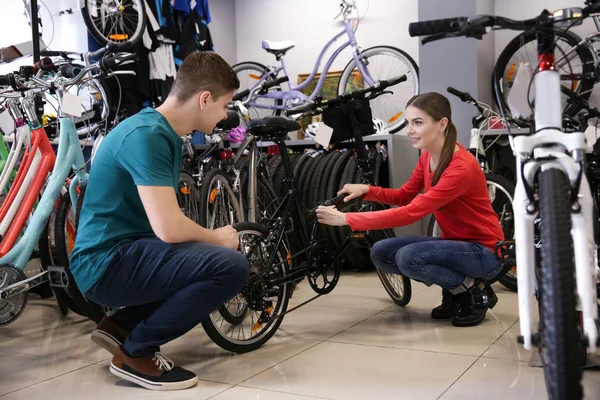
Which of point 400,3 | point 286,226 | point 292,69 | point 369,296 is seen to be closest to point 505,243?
point 286,226

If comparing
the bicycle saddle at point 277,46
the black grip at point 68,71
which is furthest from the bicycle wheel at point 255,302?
the bicycle saddle at point 277,46

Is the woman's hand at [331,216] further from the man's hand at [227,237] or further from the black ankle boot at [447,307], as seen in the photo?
the black ankle boot at [447,307]

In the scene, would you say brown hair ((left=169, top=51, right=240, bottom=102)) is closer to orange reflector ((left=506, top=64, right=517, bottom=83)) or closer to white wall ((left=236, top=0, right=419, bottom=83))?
orange reflector ((left=506, top=64, right=517, bottom=83))

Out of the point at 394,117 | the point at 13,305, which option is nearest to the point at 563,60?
the point at 394,117

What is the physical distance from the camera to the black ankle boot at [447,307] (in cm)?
301

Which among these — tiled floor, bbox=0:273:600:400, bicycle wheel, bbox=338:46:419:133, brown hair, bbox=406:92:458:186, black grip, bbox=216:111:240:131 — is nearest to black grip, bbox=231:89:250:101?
black grip, bbox=216:111:240:131

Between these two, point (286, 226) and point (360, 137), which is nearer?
point (286, 226)

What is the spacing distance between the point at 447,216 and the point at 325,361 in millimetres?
945

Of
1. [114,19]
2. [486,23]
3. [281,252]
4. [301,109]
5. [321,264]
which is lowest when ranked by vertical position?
[321,264]

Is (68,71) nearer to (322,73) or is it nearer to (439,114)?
(439,114)

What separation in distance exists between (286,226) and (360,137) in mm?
764

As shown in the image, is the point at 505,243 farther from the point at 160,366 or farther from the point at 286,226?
the point at 160,366

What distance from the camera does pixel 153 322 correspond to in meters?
2.13

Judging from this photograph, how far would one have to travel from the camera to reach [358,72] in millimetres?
5984
